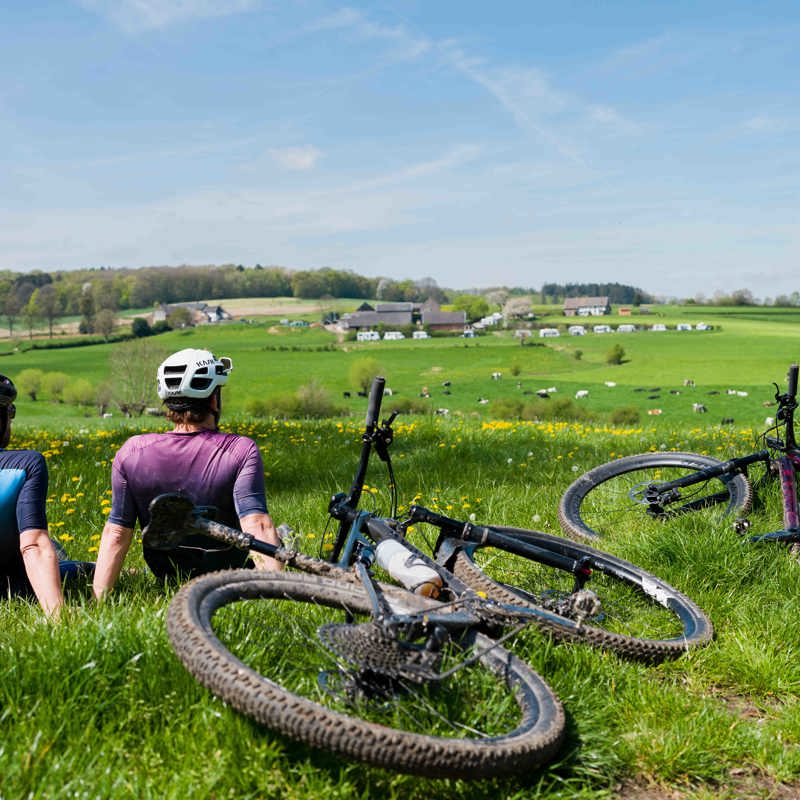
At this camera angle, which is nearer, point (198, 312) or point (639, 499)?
point (639, 499)

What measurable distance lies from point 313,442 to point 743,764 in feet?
32.5

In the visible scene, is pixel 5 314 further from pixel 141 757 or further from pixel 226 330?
pixel 141 757

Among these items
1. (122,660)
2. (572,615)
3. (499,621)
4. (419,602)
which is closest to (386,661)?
(419,602)

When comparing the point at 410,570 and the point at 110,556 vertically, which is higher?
the point at 410,570

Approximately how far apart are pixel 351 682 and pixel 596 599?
1834 mm

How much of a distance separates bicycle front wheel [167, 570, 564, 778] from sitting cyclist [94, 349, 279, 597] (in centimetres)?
88

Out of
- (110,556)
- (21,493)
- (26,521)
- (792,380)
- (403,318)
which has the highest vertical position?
(403,318)

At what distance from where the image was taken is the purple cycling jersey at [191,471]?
190 inches

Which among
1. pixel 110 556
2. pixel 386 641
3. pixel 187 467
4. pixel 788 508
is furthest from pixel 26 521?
pixel 788 508

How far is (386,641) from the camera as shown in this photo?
3447 mm

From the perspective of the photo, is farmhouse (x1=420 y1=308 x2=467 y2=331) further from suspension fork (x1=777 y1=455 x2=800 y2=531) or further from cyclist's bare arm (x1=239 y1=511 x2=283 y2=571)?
cyclist's bare arm (x1=239 y1=511 x2=283 y2=571)

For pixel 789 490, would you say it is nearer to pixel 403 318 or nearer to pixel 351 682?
pixel 351 682

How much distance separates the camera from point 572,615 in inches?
182

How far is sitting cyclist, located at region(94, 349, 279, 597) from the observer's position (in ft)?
15.8
